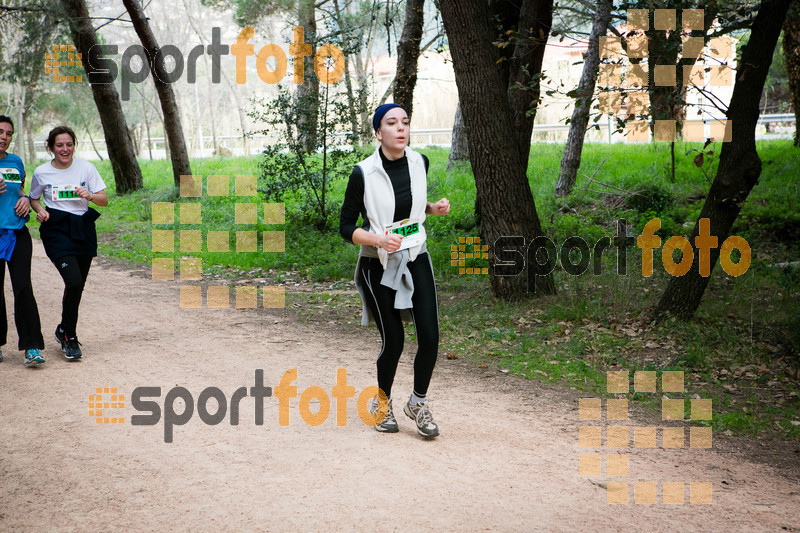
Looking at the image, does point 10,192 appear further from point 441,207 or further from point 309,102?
point 309,102

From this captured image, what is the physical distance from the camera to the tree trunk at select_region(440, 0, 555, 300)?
9.23 meters

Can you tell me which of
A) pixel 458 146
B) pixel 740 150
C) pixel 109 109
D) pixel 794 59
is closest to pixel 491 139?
pixel 740 150

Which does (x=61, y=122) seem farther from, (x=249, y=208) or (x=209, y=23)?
(x=249, y=208)

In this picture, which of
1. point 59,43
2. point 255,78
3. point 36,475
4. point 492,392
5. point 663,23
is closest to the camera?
point 36,475

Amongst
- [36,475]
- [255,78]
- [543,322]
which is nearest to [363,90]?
[543,322]

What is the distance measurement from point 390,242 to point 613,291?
5393mm

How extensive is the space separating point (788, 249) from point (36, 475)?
1018cm

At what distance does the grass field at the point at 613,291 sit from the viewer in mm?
7012

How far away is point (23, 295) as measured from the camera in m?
6.91

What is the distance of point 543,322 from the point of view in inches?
343

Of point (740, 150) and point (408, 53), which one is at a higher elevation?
point (408, 53)

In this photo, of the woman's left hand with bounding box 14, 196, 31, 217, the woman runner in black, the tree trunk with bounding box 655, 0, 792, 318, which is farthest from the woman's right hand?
the tree trunk with bounding box 655, 0, 792, 318

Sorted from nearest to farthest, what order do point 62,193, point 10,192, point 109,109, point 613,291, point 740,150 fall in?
point 10,192 → point 62,193 → point 740,150 → point 613,291 → point 109,109

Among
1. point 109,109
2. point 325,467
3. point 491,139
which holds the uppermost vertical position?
point 109,109
